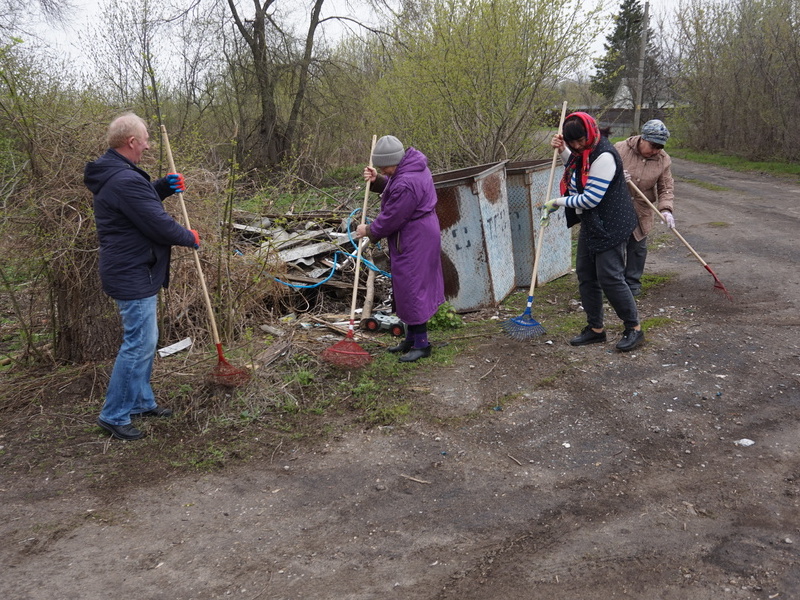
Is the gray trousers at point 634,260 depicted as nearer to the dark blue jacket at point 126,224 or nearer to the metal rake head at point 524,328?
the metal rake head at point 524,328

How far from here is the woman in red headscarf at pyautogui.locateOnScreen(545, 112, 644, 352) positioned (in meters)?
4.59

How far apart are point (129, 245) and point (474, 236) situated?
3339 mm

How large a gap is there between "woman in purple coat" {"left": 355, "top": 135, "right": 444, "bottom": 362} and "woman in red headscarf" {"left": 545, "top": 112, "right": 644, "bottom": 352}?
1065 millimetres

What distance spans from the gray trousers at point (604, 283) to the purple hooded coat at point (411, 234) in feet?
4.04

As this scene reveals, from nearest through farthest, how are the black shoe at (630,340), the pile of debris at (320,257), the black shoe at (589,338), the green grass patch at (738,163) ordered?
the black shoe at (630,340) → the black shoe at (589,338) → the pile of debris at (320,257) → the green grass patch at (738,163)

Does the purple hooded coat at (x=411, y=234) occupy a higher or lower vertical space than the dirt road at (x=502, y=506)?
higher

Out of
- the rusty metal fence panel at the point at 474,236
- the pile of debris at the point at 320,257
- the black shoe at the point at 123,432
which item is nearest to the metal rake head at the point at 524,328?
the rusty metal fence panel at the point at 474,236

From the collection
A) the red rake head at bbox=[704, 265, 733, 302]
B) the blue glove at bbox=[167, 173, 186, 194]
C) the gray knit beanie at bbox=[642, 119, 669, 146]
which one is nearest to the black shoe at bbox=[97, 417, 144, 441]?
the blue glove at bbox=[167, 173, 186, 194]

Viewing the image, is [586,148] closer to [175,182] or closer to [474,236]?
[474,236]

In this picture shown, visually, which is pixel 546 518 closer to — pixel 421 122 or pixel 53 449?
pixel 53 449

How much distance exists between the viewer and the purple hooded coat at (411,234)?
4789 millimetres

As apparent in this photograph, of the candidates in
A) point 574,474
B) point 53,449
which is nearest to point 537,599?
point 574,474

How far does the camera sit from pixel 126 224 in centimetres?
384

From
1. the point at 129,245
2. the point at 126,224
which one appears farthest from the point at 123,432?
the point at 126,224
